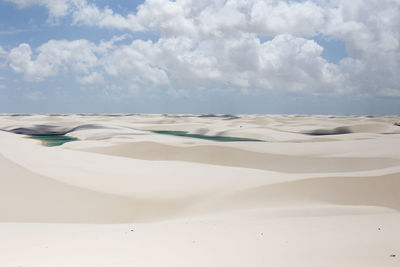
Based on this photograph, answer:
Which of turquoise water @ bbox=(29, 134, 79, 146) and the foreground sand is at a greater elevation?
turquoise water @ bbox=(29, 134, 79, 146)

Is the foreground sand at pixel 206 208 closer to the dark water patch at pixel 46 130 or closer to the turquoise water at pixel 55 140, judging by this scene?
the turquoise water at pixel 55 140

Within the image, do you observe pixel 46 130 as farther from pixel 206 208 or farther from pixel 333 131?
pixel 206 208

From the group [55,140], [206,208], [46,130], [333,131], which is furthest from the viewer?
[46,130]

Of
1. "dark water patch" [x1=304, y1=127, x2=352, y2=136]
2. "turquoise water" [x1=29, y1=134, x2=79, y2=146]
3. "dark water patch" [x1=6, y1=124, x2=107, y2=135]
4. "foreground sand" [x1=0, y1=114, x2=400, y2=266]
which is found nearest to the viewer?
"foreground sand" [x1=0, y1=114, x2=400, y2=266]

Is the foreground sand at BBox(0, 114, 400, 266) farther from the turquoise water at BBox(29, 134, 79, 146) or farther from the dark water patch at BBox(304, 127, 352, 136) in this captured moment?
the dark water patch at BBox(304, 127, 352, 136)

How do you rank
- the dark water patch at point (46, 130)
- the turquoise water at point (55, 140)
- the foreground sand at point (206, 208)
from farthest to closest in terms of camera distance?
1. the dark water patch at point (46, 130)
2. the turquoise water at point (55, 140)
3. the foreground sand at point (206, 208)

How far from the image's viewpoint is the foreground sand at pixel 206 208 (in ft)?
14.7

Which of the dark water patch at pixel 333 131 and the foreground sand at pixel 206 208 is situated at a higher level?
the dark water patch at pixel 333 131

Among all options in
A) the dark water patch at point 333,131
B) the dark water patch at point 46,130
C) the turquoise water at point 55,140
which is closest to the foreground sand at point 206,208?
the turquoise water at point 55,140

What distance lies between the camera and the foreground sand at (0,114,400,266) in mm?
4492

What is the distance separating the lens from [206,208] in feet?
33.0

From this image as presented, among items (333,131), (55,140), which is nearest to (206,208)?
(55,140)

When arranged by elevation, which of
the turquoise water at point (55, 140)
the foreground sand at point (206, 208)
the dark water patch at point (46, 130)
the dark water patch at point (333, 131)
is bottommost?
the foreground sand at point (206, 208)

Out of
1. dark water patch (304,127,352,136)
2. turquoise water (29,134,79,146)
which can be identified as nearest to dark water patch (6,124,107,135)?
turquoise water (29,134,79,146)
